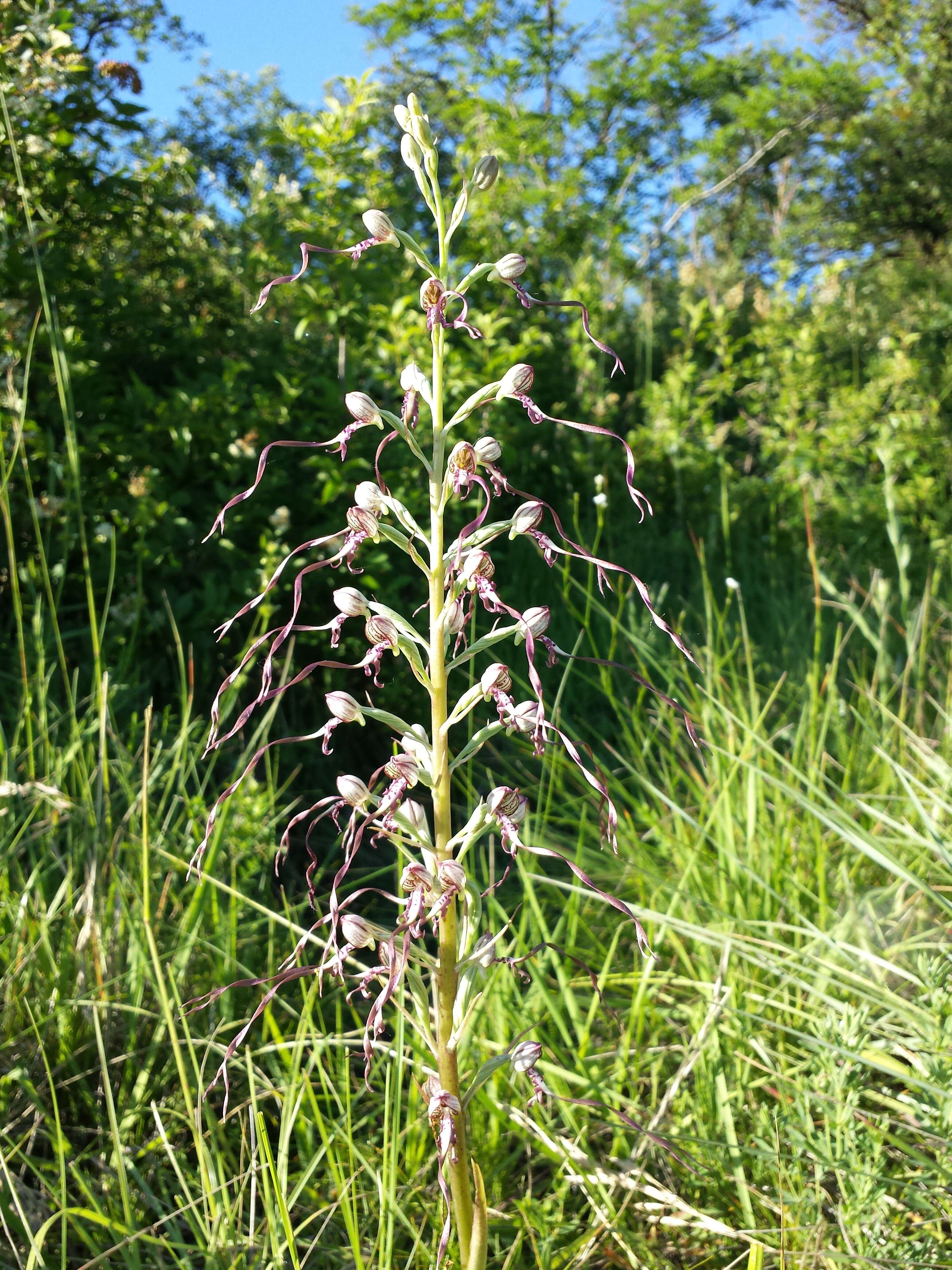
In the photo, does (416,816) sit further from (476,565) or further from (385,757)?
(385,757)

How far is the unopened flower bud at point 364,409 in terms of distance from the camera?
3.50ft

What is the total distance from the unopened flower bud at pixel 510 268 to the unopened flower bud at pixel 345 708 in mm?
522

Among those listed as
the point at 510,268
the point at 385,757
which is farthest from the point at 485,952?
the point at 385,757

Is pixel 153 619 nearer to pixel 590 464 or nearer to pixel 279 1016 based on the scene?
pixel 279 1016

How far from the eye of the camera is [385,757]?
11.7 feet

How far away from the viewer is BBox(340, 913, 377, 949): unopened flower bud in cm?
99

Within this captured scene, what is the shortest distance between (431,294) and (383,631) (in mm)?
369

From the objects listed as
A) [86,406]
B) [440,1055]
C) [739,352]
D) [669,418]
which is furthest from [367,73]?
[739,352]

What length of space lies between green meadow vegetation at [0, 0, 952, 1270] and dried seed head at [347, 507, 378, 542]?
48 cm

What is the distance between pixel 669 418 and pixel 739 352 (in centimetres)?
440

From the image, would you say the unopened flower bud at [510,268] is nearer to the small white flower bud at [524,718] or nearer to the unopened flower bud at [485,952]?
the small white flower bud at [524,718]

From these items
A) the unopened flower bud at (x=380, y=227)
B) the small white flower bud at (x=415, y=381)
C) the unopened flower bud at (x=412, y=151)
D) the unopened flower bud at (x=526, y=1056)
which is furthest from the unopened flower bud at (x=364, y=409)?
the unopened flower bud at (x=526, y=1056)

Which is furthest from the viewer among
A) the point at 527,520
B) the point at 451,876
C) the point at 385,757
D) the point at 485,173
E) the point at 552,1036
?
the point at 385,757

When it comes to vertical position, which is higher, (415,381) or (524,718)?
(415,381)
